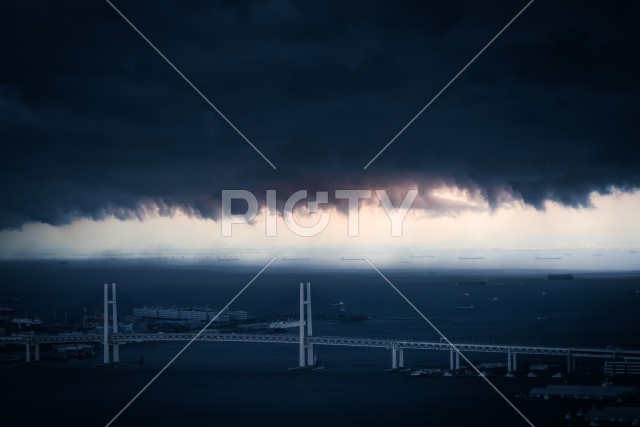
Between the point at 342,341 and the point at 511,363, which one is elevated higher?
the point at 342,341

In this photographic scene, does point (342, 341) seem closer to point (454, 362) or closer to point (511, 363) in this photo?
point (454, 362)

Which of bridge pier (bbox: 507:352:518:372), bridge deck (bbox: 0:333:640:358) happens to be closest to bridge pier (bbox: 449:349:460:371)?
bridge deck (bbox: 0:333:640:358)

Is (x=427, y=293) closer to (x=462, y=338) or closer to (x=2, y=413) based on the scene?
(x=462, y=338)

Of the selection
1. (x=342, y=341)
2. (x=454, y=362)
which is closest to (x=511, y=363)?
(x=454, y=362)

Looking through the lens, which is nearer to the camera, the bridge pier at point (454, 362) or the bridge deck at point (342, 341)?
the bridge deck at point (342, 341)

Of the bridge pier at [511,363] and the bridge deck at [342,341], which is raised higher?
the bridge deck at [342,341]

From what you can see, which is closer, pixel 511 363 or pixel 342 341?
pixel 511 363

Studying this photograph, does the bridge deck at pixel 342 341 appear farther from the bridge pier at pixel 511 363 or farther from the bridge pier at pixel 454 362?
the bridge pier at pixel 454 362

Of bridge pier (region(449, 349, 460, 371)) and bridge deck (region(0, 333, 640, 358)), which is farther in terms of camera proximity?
bridge pier (region(449, 349, 460, 371))

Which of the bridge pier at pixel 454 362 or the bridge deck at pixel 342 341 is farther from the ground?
the bridge deck at pixel 342 341

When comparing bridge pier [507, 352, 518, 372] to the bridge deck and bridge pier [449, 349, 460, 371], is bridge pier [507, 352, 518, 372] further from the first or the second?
bridge pier [449, 349, 460, 371]

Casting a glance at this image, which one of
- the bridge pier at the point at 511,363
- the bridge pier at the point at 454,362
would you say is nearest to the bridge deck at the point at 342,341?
the bridge pier at the point at 511,363
